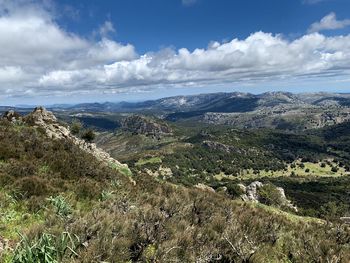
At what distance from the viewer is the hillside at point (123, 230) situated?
735 cm

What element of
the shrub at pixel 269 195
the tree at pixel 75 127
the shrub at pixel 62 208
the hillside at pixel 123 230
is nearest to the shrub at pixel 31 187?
the hillside at pixel 123 230

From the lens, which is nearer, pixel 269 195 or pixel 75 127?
pixel 75 127

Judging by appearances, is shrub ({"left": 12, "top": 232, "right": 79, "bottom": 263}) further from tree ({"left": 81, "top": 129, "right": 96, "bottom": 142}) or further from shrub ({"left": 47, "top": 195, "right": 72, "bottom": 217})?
tree ({"left": 81, "top": 129, "right": 96, "bottom": 142})

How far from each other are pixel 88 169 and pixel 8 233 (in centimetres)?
989

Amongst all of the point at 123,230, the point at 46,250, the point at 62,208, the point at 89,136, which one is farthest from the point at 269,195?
the point at 46,250

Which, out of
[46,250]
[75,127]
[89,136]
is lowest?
[89,136]

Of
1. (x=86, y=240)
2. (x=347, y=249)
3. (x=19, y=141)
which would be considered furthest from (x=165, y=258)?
(x=19, y=141)

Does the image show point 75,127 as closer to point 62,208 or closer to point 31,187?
point 31,187

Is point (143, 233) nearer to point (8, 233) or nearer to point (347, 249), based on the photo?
point (8, 233)

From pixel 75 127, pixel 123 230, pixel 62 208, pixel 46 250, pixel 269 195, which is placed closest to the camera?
pixel 46 250

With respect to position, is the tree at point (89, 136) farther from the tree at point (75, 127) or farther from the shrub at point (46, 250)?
the shrub at point (46, 250)

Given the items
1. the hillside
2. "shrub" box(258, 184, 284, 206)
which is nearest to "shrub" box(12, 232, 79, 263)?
the hillside

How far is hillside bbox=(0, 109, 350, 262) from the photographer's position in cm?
735

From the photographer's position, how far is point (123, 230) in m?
8.48
